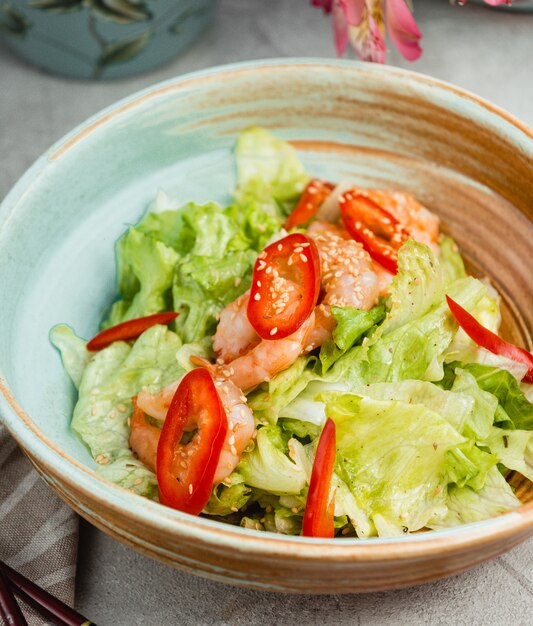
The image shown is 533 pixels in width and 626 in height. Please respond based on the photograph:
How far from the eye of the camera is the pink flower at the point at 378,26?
2.53m

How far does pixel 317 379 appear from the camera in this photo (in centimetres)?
211

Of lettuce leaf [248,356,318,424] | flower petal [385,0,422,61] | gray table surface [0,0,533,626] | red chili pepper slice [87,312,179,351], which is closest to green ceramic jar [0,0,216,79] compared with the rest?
gray table surface [0,0,533,626]

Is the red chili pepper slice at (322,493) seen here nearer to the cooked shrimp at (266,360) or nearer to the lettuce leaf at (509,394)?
the cooked shrimp at (266,360)

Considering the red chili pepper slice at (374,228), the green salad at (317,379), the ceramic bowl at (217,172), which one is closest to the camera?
the green salad at (317,379)

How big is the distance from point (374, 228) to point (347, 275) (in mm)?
339

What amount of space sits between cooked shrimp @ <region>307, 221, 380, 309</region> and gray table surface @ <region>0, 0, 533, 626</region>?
0.75m

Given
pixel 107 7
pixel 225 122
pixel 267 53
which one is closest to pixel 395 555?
pixel 225 122

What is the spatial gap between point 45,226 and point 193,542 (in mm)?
1167

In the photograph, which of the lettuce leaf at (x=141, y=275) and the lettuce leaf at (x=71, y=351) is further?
the lettuce leaf at (x=141, y=275)

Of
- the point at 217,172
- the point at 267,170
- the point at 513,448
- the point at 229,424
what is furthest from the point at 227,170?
the point at 513,448

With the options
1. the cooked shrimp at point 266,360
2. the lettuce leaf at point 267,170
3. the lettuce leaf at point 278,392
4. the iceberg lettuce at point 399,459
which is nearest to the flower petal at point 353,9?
the lettuce leaf at point 267,170

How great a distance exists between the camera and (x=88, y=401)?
2.22m

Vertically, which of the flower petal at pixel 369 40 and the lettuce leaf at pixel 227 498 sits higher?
the flower petal at pixel 369 40

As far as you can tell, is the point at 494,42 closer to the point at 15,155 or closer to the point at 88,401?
the point at 15,155
